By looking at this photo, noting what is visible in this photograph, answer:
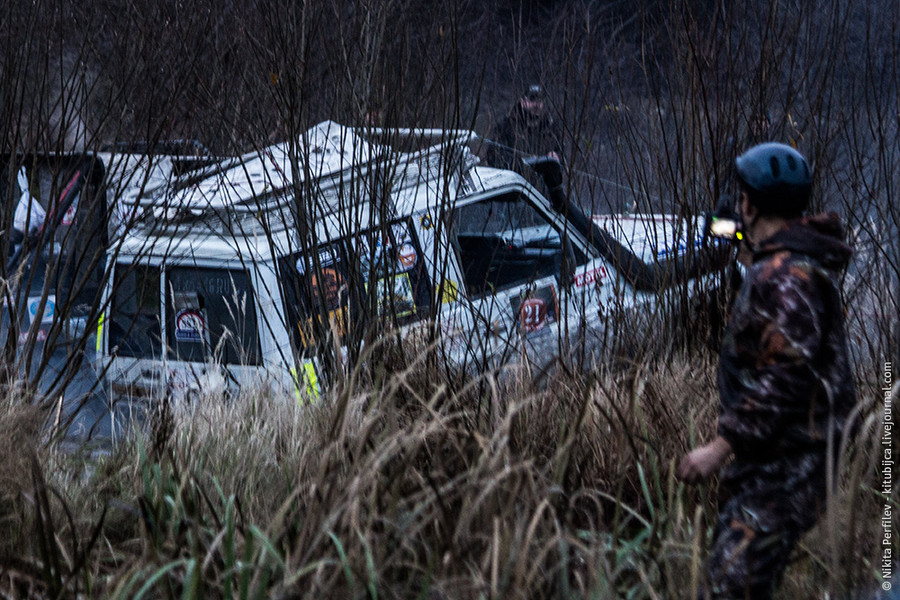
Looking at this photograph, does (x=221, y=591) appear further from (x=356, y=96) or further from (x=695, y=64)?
(x=695, y=64)

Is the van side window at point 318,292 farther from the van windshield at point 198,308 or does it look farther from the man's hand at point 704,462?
the man's hand at point 704,462

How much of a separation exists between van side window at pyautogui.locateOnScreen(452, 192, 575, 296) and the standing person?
161 inches

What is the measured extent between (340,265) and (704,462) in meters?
2.99

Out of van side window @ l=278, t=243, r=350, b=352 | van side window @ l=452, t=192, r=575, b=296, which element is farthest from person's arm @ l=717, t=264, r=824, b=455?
van side window @ l=452, t=192, r=575, b=296

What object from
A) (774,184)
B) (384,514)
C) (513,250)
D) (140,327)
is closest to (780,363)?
(774,184)

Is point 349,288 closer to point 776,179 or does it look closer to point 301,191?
point 301,191

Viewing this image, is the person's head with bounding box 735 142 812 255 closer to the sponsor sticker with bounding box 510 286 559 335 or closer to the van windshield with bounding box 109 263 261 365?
the sponsor sticker with bounding box 510 286 559 335

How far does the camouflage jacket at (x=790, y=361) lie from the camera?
270 centimetres

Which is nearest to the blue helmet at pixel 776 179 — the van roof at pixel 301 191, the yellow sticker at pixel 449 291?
the van roof at pixel 301 191

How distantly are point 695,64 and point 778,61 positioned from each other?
1.58 ft

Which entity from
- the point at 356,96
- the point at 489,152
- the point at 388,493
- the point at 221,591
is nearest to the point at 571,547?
the point at 388,493

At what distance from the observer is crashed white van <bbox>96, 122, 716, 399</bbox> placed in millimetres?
5191

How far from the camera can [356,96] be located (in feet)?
17.3

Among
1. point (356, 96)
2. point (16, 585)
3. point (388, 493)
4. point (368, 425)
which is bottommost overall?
point (16, 585)
